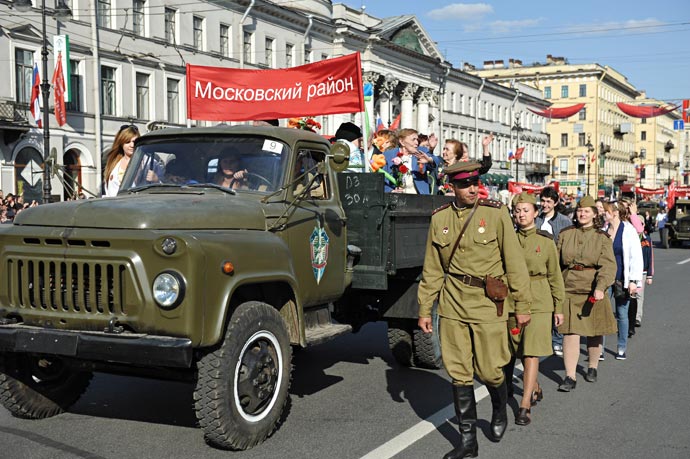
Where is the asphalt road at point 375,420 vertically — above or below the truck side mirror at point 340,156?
below

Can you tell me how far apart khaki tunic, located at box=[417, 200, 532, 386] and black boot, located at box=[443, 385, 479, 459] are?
0.08 m

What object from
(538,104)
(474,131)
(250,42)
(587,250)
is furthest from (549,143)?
(587,250)

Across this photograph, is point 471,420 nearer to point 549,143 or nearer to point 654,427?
point 654,427

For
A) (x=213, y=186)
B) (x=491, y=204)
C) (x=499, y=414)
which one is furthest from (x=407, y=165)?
(x=499, y=414)

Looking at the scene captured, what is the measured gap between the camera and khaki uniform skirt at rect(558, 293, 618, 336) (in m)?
7.90

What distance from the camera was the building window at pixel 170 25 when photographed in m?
37.5

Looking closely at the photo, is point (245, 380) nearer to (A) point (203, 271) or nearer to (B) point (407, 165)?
(A) point (203, 271)

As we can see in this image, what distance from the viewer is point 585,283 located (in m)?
7.99

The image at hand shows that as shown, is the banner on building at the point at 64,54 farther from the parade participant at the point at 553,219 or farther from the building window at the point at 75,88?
Answer: the parade participant at the point at 553,219

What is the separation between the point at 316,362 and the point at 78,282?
13.0 feet

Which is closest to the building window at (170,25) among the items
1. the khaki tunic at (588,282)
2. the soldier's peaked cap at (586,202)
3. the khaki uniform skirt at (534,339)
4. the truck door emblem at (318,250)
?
the soldier's peaked cap at (586,202)

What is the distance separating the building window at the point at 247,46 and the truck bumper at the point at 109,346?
1548 inches

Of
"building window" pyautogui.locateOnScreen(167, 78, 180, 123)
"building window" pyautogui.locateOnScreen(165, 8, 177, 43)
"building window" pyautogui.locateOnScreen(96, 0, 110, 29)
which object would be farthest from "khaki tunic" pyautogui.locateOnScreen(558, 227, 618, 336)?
"building window" pyautogui.locateOnScreen(165, 8, 177, 43)

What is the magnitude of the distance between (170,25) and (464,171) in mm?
34536
